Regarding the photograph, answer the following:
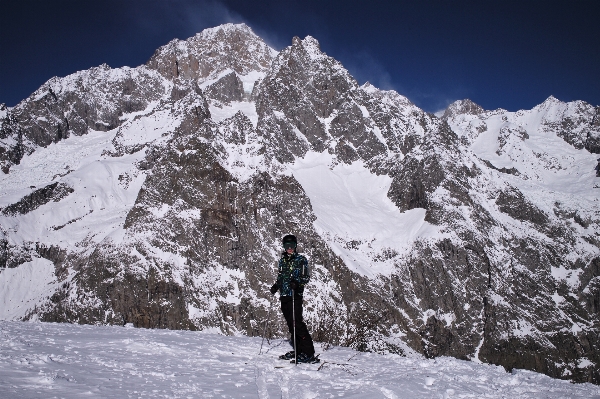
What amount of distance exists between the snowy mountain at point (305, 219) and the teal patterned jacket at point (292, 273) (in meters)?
52.8

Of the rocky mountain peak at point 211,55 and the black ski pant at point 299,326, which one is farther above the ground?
the rocky mountain peak at point 211,55

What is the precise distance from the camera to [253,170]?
271 feet

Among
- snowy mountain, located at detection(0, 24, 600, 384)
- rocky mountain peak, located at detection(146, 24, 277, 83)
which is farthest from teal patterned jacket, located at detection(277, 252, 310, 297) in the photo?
rocky mountain peak, located at detection(146, 24, 277, 83)

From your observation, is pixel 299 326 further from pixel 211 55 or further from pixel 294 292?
pixel 211 55

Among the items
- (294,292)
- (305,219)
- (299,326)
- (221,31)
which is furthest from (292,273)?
(221,31)

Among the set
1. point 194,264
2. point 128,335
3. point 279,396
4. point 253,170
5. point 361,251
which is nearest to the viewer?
point 279,396

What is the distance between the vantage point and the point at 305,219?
8181 centimetres

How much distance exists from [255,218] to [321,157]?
42.4 metres

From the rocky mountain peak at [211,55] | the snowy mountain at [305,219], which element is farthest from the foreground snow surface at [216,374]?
the rocky mountain peak at [211,55]

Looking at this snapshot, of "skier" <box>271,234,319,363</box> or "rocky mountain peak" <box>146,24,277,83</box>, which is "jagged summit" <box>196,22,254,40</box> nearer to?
"rocky mountain peak" <box>146,24,277,83</box>

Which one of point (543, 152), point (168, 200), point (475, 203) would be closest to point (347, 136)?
point (475, 203)

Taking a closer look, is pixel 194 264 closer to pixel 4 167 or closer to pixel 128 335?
pixel 128 335

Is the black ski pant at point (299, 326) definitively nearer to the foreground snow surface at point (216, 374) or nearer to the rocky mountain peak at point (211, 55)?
the foreground snow surface at point (216, 374)

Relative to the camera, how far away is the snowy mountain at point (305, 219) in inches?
2680
